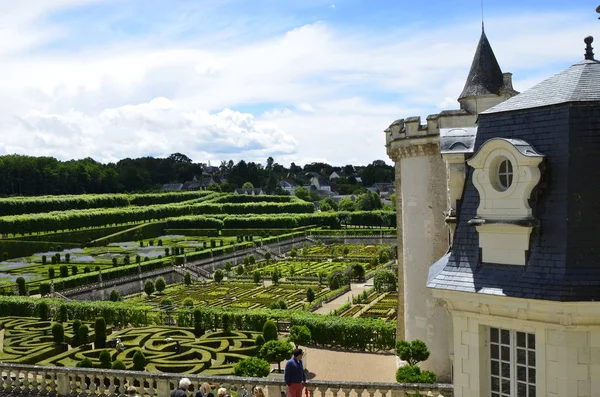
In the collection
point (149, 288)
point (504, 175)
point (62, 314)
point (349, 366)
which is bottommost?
point (349, 366)

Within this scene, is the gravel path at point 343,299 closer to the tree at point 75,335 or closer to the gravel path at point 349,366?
the gravel path at point 349,366

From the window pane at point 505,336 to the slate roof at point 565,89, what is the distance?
2.63 meters

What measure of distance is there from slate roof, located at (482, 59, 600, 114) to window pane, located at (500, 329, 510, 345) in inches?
103

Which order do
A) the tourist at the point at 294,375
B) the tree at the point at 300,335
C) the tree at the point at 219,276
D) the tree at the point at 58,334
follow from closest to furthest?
1. the tourist at the point at 294,375
2. the tree at the point at 300,335
3. the tree at the point at 58,334
4. the tree at the point at 219,276

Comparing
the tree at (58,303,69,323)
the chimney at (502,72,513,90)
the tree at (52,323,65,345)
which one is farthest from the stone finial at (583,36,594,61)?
the tree at (58,303,69,323)

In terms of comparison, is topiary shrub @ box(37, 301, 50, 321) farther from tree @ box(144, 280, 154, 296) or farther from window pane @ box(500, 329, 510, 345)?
window pane @ box(500, 329, 510, 345)

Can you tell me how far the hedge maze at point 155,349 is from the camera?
18328 mm

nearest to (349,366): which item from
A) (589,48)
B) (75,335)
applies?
(75,335)

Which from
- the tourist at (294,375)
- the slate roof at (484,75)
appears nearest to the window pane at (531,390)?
the tourist at (294,375)

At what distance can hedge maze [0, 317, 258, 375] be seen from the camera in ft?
60.1

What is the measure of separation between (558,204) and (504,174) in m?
0.73

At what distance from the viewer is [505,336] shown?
6.89 meters

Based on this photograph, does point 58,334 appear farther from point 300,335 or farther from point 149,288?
point 149,288

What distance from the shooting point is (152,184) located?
135125 millimetres
